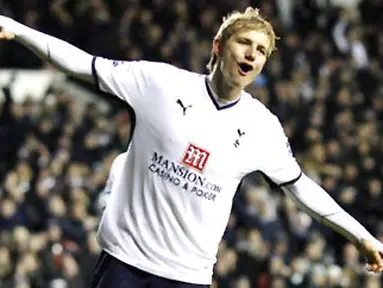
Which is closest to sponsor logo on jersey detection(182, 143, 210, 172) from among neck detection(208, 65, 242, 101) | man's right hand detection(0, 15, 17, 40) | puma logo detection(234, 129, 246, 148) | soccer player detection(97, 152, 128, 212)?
puma logo detection(234, 129, 246, 148)

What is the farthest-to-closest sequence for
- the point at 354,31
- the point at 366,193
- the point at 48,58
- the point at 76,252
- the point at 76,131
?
the point at 354,31
the point at 366,193
the point at 76,131
the point at 76,252
the point at 48,58

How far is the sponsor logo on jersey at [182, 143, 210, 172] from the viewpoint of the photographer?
20.1 feet

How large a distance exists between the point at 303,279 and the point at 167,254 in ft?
26.6

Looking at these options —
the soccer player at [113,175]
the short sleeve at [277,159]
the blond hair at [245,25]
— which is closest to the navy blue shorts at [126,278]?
the soccer player at [113,175]

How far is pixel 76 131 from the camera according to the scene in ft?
50.3

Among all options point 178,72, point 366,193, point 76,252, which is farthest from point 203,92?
point 366,193

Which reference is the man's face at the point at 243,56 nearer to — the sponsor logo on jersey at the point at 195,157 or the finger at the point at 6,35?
the sponsor logo on jersey at the point at 195,157

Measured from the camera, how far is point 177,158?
6129mm

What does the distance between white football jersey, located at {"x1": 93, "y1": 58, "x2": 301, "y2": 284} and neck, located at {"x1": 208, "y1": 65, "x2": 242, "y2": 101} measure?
0.05m

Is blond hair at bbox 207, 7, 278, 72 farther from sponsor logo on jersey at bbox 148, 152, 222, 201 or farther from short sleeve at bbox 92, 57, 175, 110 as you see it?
sponsor logo on jersey at bbox 148, 152, 222, 201

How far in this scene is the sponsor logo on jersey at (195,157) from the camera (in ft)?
20.1

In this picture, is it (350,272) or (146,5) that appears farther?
(146,5)

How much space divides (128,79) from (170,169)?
0.50 meters

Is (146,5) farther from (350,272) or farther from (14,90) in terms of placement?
(350,272)
